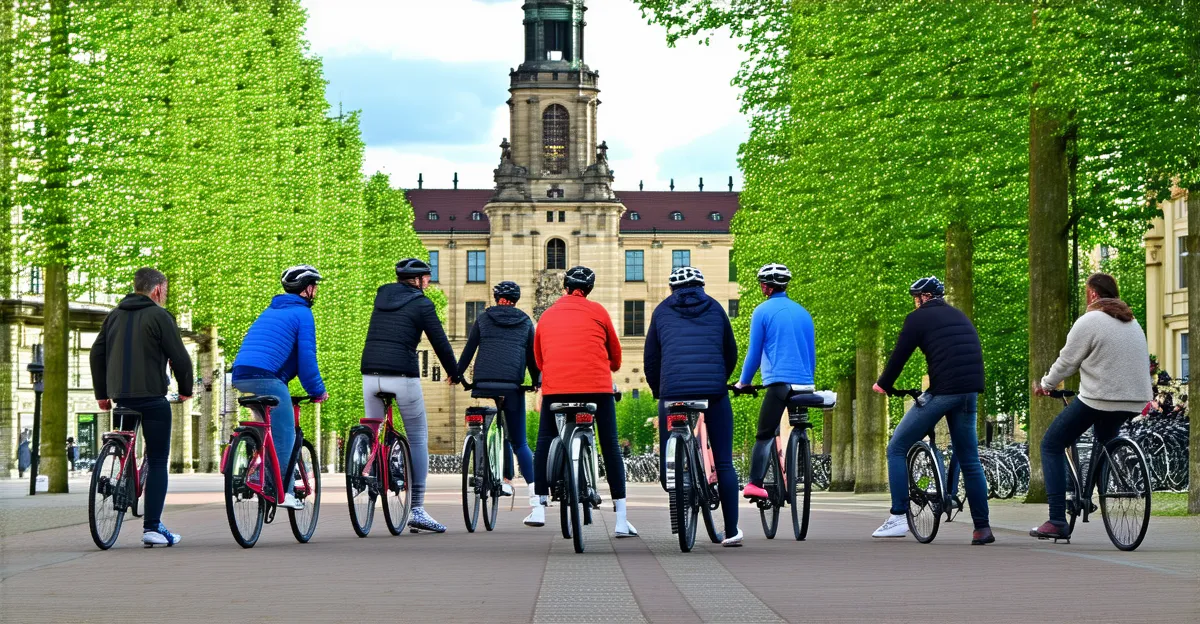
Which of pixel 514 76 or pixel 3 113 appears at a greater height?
pixel 514 76

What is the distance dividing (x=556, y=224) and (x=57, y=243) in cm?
11484

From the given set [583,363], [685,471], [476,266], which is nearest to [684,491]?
[685,471]

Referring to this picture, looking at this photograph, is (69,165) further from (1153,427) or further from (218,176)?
(1153,427)

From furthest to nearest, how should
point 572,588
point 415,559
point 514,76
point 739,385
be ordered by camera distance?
1. point 514,76
2. point 739,385
3. point 415,559
4. point 572,588

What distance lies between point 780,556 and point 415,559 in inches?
105

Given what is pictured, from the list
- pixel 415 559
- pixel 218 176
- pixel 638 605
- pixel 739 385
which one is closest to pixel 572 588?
pixel 638 605

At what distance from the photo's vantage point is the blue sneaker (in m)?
13.9

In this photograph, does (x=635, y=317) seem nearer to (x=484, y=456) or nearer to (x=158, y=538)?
(x=484, y=456)

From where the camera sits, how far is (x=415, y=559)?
42.2ft

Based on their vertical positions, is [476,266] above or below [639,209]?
below

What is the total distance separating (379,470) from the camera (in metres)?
15.4

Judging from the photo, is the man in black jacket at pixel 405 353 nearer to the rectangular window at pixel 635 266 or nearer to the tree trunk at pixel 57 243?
the tree trunk at pixel 57 243

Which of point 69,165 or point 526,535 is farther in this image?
point 69,165

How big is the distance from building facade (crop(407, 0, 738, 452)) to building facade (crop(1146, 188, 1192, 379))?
7160 cm
